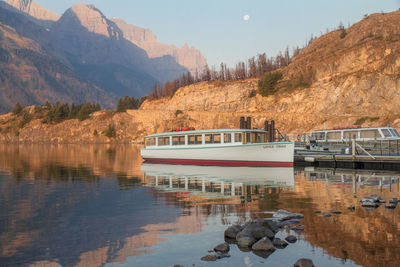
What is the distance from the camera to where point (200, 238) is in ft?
47.1

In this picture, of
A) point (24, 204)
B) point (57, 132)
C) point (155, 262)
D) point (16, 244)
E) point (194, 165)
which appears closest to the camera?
point (155, 262)

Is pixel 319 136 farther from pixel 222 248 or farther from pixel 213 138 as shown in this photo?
pixel 222 248

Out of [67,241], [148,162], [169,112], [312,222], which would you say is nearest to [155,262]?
[67,241]

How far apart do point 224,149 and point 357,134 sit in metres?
22.8

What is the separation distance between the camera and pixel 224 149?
142 feet

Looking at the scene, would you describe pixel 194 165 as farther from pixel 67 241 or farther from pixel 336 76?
pixel 336 76

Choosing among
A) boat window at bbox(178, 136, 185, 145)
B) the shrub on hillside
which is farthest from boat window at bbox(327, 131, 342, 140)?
the shrub on hillside

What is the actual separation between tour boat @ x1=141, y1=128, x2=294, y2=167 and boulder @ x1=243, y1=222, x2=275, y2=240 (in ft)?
90.1

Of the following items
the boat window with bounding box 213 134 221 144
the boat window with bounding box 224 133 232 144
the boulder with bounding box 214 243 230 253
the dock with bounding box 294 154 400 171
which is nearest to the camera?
the boulder with bounding box 214 243 230 253

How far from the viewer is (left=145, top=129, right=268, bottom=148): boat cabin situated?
4266cm

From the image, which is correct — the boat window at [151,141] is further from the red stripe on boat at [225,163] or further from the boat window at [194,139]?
the boat window at [194,139]

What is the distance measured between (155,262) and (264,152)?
31.0 meters

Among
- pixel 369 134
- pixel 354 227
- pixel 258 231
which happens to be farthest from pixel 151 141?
pixel 258 231

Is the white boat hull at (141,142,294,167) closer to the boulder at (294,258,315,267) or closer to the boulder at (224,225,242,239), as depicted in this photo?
the boulder at (224,225,242,239)
